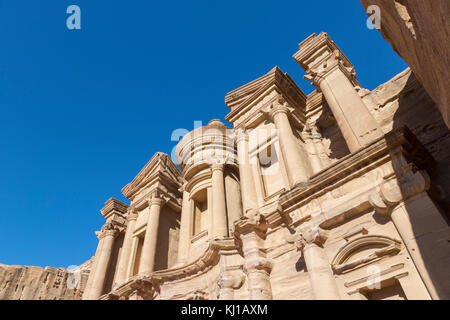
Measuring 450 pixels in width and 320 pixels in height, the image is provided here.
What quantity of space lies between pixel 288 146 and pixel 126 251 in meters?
12.7

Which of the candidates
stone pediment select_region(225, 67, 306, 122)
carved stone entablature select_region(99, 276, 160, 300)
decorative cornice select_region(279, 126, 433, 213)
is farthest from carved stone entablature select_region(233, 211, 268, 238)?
stone pediment select_region(225, 67, 306, 122)

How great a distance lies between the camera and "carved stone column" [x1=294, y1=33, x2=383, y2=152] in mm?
9180

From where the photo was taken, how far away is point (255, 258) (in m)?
9.55

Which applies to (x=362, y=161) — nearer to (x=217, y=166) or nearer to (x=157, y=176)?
(x=217, y=166)

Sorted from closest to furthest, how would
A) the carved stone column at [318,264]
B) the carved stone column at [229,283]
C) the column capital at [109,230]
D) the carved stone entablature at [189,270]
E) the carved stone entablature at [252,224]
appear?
the carved stone column at [318,264] → the carved stone entablature at [252,224] → the carved stone column at [229,283] → the carved stone entablature at [189,270] → the column capital at [109,230]

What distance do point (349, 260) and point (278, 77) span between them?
9721 millimetres

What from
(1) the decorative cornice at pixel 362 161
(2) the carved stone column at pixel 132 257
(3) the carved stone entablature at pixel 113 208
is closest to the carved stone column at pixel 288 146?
(1) the decorative cornice at pixel 362 161

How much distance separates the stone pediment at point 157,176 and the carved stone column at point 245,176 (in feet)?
26.4

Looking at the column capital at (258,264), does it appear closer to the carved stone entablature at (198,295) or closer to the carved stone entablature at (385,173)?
the carved stone entablature at (385,173)

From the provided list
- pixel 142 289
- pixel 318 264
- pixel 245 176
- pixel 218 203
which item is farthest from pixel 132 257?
pixel 318 264

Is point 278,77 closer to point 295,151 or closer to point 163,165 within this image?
point 295,151

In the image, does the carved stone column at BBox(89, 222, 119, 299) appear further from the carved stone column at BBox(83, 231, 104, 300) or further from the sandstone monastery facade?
the carved stone column at BBox(83, 231, 104, 300)

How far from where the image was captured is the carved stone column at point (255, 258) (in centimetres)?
897

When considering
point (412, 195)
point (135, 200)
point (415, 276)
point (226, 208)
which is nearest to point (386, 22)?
point (412, 195)
